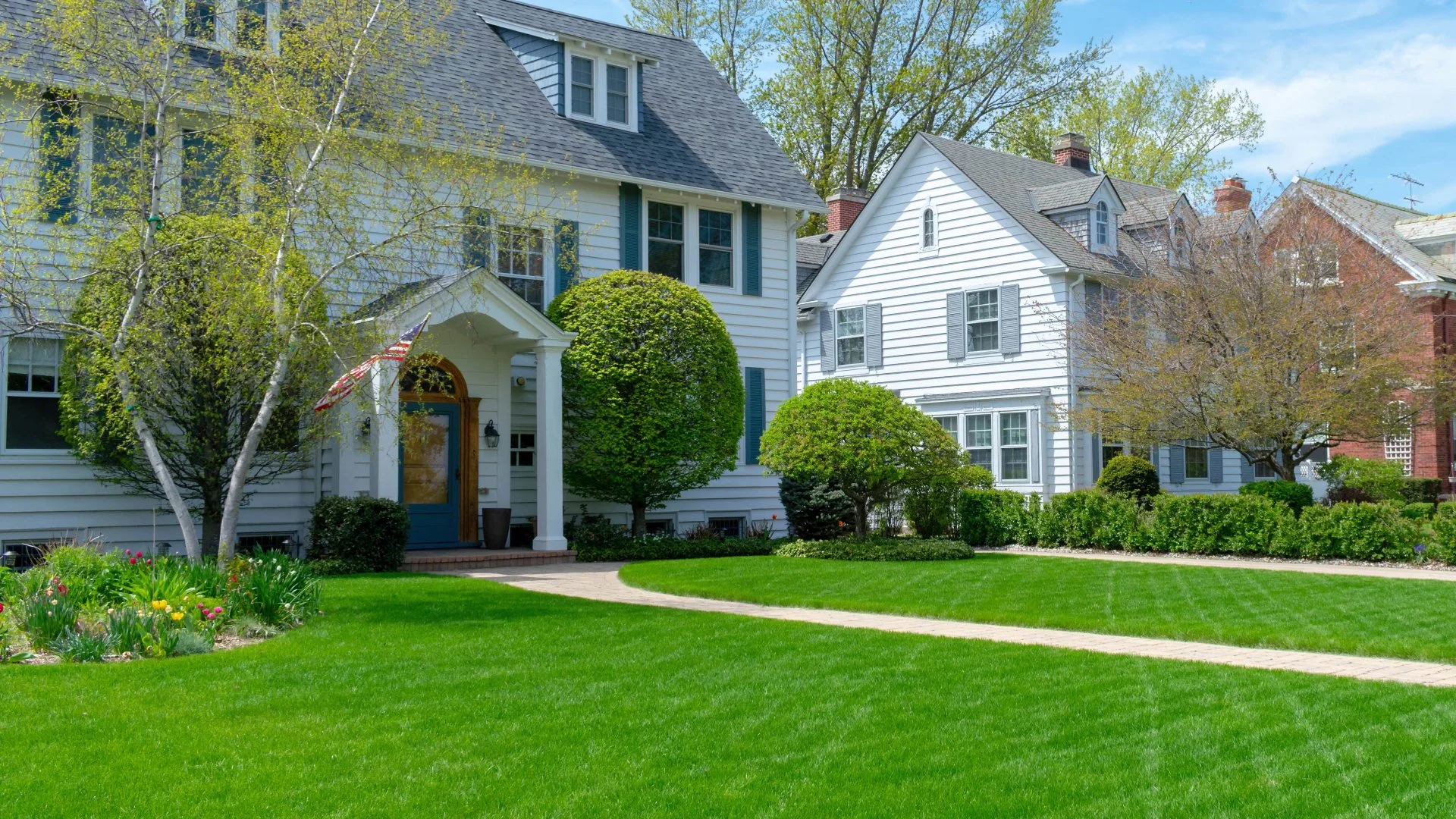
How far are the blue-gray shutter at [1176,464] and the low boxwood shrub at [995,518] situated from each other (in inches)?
234

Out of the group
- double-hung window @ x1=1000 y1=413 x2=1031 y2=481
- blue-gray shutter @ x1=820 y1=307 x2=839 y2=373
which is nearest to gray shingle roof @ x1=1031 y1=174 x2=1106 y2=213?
double-hung window @ x1=1000 y1=413 x2=1031 y2=481

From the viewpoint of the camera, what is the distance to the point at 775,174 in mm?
20328

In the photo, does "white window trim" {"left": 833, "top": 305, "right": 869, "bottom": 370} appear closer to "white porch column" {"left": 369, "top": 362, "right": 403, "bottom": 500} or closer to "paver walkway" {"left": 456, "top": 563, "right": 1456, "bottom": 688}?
"white porch column" {"left": 369, "top": 362, "right": 403, "bottom": 500}

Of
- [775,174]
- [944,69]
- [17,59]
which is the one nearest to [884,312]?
[775,174]

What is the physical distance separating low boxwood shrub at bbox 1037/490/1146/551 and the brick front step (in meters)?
7.79

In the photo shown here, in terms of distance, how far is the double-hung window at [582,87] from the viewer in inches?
739

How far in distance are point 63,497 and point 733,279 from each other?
9.88m

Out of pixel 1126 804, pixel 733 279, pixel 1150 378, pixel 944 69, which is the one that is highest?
pixel 944 69

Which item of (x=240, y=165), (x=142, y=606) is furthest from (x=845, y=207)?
(x=142, y=606)

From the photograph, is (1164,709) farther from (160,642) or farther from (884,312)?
(884,312)

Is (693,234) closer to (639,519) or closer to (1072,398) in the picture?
(639,519)

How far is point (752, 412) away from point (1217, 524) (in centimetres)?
701

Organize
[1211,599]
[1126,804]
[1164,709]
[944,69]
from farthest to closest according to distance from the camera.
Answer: [944,69] < [1211,599] < [1164,709] < [1126,804]

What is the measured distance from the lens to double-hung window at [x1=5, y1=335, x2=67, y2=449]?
13664mm
